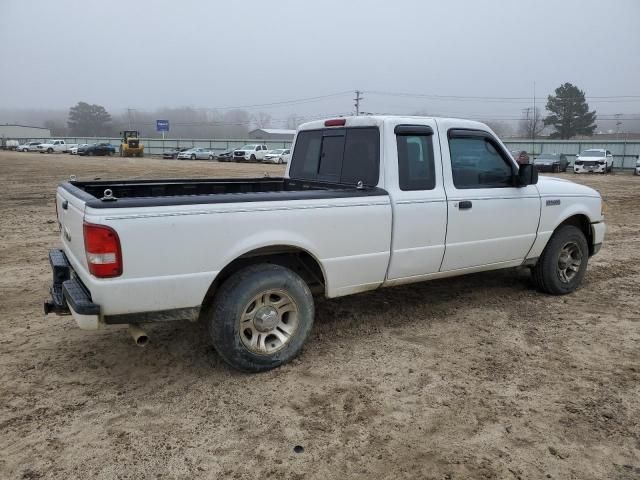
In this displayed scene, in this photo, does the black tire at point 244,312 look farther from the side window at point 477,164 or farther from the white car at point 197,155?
the white car at point 197,155

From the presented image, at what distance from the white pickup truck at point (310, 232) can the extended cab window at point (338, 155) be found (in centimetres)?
2

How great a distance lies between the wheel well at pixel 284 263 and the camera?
403 centimetres

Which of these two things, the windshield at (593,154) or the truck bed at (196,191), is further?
the windshield at (593,154)

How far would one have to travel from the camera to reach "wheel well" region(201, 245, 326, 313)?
4.03 m

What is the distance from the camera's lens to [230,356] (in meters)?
3.95

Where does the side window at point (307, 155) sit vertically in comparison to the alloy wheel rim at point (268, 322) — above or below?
above

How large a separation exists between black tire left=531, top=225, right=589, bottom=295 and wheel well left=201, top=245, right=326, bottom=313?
112 inches

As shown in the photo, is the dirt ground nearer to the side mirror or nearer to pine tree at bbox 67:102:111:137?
the side mirror

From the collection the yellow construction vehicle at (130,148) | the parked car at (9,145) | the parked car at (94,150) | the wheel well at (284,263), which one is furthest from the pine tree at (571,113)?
the wheel well at (284,263)

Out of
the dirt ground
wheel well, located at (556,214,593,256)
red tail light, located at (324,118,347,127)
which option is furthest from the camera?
wheel well, located at (556,214,593,256)

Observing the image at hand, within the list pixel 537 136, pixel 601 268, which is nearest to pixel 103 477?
pixel 601 268

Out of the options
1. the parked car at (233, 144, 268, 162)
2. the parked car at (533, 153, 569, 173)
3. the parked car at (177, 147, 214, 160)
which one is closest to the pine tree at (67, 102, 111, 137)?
the parked car at (177, 147, 214, 160)

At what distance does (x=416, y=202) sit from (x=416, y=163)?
395 mm

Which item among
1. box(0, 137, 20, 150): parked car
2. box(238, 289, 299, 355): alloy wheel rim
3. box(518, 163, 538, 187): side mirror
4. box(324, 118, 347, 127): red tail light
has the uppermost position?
box(0, 137, 20, 150): parked car
